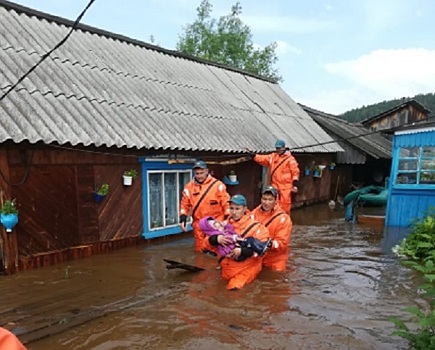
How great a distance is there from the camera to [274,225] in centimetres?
607

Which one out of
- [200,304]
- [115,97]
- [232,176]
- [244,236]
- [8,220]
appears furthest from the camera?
[232,176]

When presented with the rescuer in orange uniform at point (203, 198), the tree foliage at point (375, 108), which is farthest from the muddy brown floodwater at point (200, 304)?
the tree foliage at point (375, 108)

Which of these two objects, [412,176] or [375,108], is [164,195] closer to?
[412,176]

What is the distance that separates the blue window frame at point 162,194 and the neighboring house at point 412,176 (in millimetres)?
5791

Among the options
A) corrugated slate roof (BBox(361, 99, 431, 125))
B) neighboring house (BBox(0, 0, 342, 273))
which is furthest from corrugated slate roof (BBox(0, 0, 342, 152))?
corrugated slate roof (BBox(361, 99, 431, 125))

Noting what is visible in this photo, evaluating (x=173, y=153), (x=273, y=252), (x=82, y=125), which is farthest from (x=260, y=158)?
(x=82, y=125)

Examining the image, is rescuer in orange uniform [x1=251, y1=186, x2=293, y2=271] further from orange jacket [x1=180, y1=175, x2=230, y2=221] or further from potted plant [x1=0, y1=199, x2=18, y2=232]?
potted plant [x1=0, y1=199, x2=18, y2=232]

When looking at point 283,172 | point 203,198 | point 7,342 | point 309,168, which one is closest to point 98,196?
point 203,198

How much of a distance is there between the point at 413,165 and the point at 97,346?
31.6ft

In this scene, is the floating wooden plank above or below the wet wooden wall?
below

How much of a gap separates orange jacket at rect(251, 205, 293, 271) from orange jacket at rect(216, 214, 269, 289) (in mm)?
321

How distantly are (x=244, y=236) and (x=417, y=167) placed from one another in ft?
23.1

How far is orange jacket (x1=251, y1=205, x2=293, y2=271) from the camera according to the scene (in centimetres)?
600

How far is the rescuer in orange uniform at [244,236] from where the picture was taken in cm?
550
